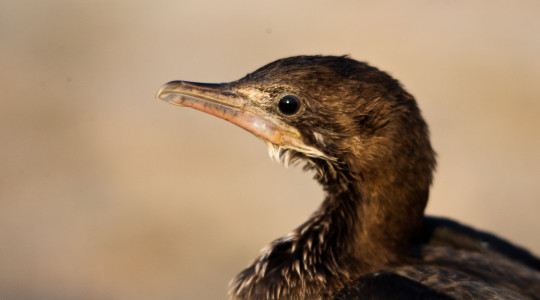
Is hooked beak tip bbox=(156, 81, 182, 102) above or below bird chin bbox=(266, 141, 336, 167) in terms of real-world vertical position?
above

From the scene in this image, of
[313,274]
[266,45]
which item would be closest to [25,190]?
[266,45]

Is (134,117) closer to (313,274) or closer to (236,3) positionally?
(236,3)

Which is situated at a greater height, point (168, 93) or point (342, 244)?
point (168, 93)

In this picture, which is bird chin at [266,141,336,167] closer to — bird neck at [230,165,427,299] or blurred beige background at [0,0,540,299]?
bird neck at [230,165,427,299]

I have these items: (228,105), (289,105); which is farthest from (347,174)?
(228,105)

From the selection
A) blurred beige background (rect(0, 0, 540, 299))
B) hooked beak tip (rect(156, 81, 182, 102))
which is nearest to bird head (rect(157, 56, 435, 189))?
hooked beak tip (rect(156, 81, 182, 102))

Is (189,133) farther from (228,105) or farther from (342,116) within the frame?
(342,116)

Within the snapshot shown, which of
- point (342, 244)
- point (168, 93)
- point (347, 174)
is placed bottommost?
point (342, 244)
